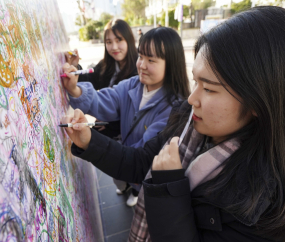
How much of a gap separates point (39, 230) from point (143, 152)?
29.9 inches

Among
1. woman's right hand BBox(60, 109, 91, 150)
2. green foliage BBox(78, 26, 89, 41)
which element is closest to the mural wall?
woman's right hand BBox(60, 109, 91, 150)

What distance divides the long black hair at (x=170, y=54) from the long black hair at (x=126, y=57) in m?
0.59

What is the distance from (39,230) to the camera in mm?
441

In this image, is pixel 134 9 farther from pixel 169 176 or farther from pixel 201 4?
pixel 169 176

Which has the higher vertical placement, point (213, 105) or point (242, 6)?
point (242, 6)

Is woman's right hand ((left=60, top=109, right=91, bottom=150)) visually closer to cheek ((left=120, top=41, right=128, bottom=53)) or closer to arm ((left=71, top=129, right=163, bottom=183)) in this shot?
arm ((left=71, top=129, right=163, bottom=183))

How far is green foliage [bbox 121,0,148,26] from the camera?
24359 millimetres

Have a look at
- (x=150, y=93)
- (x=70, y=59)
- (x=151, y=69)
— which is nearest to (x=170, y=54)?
(x=151, y=69)

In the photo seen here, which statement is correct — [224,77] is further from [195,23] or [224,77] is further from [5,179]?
[195,23]

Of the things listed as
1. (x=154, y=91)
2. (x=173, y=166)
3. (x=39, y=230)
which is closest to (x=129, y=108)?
(x=154, y=91)

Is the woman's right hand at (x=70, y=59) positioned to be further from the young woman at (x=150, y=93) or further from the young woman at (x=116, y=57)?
the young woman at (x=116, y=57)

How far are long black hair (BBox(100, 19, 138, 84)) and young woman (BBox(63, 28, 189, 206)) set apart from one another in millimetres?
503

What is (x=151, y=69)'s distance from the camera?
4.64 feet

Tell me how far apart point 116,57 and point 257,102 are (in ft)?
5.22
